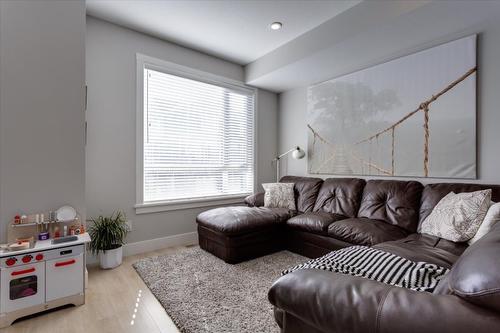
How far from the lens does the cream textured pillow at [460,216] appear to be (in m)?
1.84

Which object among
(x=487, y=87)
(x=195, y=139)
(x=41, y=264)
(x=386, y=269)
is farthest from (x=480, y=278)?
(x=195, y=139)

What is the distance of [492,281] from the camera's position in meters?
0.61

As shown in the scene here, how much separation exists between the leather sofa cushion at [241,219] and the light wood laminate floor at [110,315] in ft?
2.87

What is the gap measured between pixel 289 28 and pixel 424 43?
4.64 ft

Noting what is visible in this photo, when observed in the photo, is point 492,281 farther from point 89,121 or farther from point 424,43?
point 89,121

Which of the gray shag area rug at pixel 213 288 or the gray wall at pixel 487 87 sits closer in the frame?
the gray shag area rug at pixel 213 288


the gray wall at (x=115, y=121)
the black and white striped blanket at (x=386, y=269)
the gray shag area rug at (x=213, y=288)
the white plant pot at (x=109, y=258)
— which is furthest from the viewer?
the gray wall at (x=115, y=121)

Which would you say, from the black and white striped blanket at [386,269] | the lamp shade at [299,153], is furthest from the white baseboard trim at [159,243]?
the black and white striped blanket at [386,269]

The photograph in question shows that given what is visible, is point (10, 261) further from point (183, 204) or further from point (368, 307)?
point (368, 307)

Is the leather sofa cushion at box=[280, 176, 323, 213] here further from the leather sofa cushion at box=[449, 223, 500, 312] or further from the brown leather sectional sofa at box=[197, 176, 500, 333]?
the leather sofa cushion at box=[449, 223, 500, 312]

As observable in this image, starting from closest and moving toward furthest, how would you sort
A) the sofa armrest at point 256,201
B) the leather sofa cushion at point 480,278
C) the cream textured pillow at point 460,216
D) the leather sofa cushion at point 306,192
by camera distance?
the leather sofa cushion at point 480,278 < the cream textured pillow at point 460,216 < the leather sofa cushion at point 306,192 < the sofa armrest at point 256,201

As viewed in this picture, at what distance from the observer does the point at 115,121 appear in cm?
284

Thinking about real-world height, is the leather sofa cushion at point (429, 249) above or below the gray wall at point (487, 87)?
below

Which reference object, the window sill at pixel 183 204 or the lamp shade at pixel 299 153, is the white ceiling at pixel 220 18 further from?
the window sill at pixel 183 204
